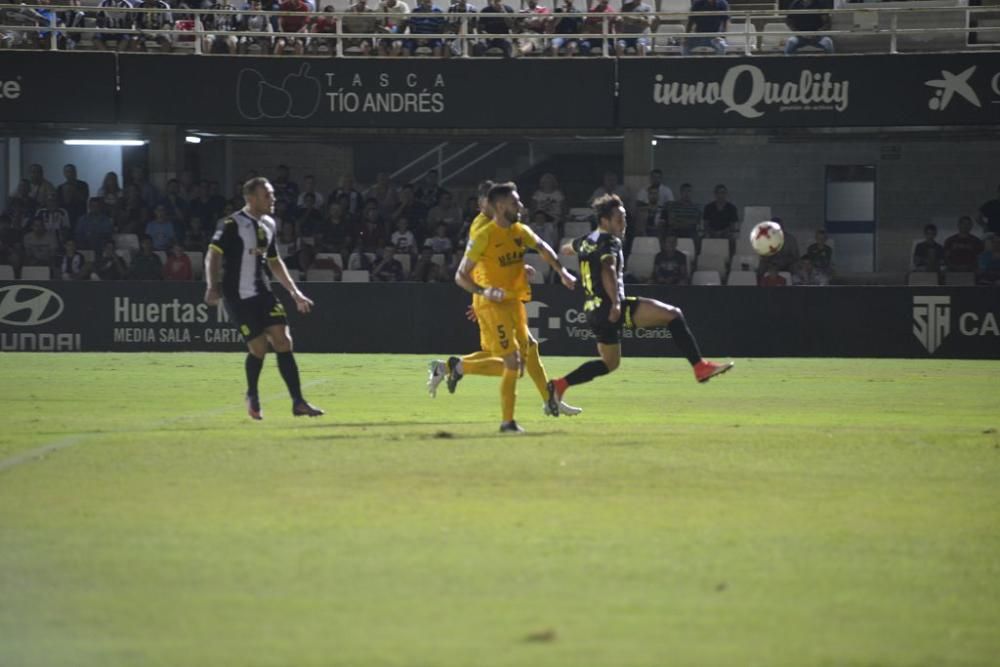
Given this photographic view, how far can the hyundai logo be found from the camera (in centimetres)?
2730

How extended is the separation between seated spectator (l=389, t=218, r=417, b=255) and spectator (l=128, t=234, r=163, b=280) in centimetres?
440

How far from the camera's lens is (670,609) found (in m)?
6.57

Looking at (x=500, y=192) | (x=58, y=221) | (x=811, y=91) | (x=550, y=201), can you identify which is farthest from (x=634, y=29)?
(x=500, y=192)

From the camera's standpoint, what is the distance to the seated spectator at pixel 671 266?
1091 inches

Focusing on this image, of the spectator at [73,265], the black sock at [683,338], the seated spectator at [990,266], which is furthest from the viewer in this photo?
the spectator at [73,265]

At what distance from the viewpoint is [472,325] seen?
26734 millimetres

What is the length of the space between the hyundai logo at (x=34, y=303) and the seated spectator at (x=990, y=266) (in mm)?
16440

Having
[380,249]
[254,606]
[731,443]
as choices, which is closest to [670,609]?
[254,606]

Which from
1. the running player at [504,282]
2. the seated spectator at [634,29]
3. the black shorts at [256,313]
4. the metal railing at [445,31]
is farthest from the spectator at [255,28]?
the running player at [504,282]

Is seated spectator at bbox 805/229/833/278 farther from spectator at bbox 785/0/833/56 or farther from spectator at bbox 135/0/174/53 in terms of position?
spectator at bbox 135/0/174/53

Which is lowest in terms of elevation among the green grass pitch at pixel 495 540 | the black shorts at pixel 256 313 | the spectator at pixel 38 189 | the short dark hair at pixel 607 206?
the green grass pitch at pixel 495 540

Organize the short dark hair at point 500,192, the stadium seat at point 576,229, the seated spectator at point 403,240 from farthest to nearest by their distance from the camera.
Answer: the stadium seat at point 576,229
the seated spectator at point 403,240
the short dark hair at point 500,192

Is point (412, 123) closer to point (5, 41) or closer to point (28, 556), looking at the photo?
point (5, 41)

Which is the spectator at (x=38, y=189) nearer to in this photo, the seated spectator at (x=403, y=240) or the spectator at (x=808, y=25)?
the seated spectator at (x=403, y=240)
